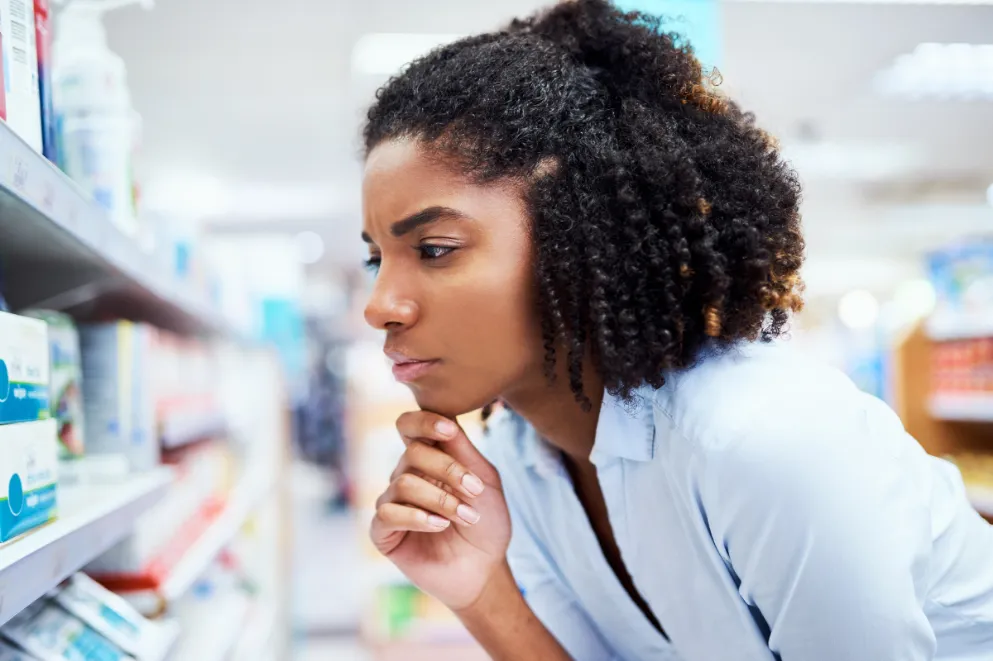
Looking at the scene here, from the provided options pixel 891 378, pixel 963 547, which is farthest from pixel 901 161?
pixel 963 547

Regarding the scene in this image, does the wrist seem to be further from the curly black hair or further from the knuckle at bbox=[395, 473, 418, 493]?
the curly black hair

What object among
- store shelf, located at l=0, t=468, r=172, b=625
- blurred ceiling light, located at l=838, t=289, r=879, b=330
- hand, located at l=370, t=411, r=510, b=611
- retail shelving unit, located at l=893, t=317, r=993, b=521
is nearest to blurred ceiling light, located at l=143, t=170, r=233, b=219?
A: retail shelving unit, located at l=893, t=317, r=993, b=521

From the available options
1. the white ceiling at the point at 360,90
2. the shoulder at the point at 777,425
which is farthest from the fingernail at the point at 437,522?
the white ceiling at the point at 360,90

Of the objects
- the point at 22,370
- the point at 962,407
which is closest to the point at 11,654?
the point at 22,370

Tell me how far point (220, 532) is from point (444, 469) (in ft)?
3.42

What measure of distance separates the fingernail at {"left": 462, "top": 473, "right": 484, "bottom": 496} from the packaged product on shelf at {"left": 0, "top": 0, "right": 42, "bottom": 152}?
712 millimetres

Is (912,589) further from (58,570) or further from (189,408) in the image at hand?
(189,408)

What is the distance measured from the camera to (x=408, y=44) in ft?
15.7

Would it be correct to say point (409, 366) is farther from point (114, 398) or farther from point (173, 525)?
point (173, 525)

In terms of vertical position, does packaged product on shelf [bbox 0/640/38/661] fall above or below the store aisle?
above

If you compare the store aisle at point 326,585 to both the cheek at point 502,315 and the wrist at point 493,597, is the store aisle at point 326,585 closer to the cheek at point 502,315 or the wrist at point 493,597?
the wrist at point 493,597

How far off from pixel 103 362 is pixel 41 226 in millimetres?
525

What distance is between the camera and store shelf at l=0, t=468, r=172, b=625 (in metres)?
0.71

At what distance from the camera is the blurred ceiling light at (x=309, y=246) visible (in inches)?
420
